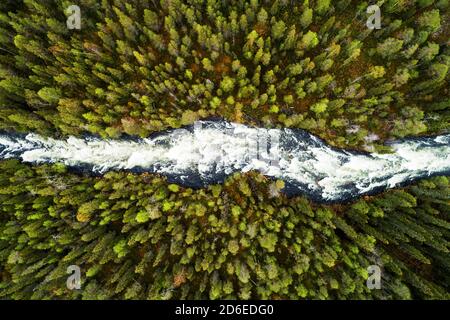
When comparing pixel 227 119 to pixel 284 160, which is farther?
pixel 284 160

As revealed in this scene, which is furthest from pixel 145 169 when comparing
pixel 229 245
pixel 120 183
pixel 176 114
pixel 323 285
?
pixel 323 285

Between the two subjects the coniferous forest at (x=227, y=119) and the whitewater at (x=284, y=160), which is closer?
the coniferous forest at (x=227, y=119)

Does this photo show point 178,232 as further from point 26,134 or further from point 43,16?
point 43,16

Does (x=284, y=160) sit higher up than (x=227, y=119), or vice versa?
(x=227, y=119)

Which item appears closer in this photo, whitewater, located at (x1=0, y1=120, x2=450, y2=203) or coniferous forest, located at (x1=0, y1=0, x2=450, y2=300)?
coniferous forest, located at (x1=0, y1=0, x2=450, y2=300)
